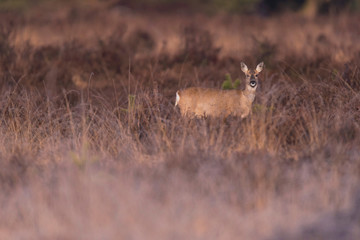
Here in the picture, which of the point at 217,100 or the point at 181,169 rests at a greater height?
the point at 181,169

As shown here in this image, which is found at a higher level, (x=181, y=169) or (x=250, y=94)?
(x=181, y=169)

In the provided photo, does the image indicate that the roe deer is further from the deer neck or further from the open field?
the open field

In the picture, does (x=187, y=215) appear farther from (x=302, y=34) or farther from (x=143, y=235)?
(x=302, y=34)

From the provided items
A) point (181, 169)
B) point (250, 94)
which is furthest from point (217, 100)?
point (181, 169)

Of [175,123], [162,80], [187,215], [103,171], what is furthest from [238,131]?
[162,80]

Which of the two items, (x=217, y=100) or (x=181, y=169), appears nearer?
(x=181, y=169)

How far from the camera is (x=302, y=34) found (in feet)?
53.1

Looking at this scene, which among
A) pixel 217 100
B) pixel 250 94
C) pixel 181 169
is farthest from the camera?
pixel 250 94

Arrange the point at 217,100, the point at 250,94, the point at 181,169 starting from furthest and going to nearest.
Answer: the point at 250,94 → the point at 217,100 → the point at 181,169

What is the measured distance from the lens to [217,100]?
8.59m

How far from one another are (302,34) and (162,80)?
7.12 m

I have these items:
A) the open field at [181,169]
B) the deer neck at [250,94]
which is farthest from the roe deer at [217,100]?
the open field at [181,169]

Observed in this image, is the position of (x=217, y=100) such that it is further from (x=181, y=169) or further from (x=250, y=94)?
(x=181, y=169)

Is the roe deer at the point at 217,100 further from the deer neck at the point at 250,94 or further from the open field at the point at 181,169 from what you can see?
the open field at the point at 181,169
